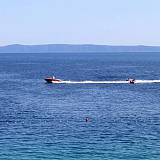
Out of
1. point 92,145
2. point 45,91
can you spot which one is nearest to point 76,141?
point 92,145

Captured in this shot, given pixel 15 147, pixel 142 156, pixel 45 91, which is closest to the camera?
pixel 142 156

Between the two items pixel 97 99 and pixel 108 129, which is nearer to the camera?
pixel 108 129

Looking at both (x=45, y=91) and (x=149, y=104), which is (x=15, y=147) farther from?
(x=45, y=91)

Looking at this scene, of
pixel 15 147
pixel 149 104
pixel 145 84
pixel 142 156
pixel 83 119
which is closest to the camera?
pixel 142 156

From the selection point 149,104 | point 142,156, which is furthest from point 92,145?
point 149,104

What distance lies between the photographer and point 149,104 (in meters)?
128

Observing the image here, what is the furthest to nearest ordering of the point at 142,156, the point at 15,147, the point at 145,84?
the point at 145,84 < the point at 15,147 < the point at 142,156

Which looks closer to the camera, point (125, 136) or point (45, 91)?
point (125, 136)

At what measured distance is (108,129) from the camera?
94125 mm

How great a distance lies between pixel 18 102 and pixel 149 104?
36713 millimetres

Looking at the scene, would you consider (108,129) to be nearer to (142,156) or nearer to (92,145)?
(92,145)

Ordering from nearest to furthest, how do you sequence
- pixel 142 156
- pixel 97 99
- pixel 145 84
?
pixel 142 156 < pixel 97 99 < pixel 145 84

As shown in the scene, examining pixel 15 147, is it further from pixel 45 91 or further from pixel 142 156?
pixel 45 91

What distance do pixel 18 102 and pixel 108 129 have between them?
45.1 m
